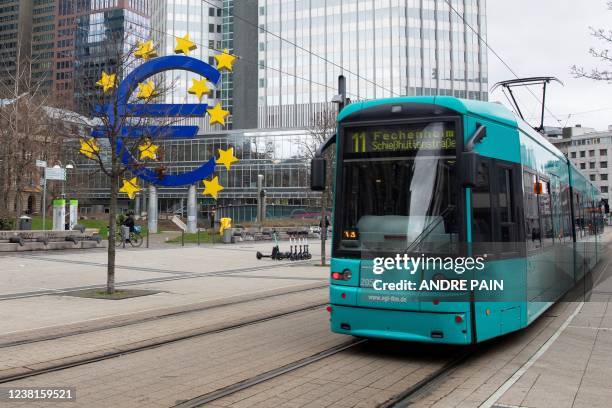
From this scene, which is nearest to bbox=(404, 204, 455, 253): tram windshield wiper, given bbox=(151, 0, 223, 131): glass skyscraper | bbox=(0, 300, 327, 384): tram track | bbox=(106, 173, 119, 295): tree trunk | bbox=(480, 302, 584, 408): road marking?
bbox=(480, 302, 584, 408): road marking

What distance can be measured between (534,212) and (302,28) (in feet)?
286

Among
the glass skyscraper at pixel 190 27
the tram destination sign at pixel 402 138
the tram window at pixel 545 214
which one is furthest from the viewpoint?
the glass skyscraper at pixel 190 27

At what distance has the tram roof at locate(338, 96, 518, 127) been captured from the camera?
7.04m

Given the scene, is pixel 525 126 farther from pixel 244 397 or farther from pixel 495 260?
pixel 244 397

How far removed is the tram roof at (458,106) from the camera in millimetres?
7043

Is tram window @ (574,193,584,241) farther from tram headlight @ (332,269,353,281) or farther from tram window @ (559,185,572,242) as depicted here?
tram headlight @ (332,269,353,281)

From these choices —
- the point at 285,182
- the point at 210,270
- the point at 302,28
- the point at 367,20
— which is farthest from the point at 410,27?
the point at 210,270

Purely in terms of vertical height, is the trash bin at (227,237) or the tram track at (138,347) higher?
the trash bin at (227,237)

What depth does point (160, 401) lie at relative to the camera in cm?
553

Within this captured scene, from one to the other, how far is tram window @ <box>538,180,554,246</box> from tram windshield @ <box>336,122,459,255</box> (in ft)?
9.51

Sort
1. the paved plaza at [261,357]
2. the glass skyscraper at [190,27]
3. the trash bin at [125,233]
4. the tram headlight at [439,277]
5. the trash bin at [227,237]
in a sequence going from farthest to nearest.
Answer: the glass skyscraper at [190,27], the trash bin at [227,237], the trash bin at [125,233], the tram headlight at [439,277], the paved plaza at [261,357]

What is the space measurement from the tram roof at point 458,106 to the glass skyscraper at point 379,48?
77335 millimetres

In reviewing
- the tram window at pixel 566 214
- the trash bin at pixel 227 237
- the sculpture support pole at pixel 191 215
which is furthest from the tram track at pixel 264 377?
the sculpture support pole at pixel 191 215

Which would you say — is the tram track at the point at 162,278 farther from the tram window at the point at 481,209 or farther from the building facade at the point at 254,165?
the building facade at the point at 254,165
